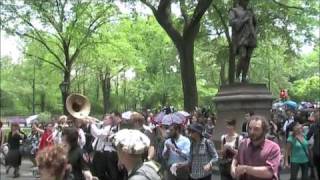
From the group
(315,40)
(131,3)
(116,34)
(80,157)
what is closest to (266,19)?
(315,40)

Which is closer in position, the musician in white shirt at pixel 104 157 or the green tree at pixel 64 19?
the musician in white shirt at pixel 104 157

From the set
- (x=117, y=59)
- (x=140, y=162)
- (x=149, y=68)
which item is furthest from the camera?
(x=149, y=68)

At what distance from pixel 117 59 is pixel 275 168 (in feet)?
146

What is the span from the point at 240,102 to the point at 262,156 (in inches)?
432

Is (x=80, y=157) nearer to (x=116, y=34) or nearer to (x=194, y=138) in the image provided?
(x=194, y=138)

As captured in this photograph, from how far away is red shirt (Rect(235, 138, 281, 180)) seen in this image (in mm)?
5957

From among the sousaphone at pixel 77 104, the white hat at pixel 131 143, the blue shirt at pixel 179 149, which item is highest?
the sousaphone at pixel 77 104

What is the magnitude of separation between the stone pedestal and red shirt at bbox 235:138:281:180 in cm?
1047

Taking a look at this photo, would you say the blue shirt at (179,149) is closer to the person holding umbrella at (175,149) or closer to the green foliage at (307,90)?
the person holding umbrella at (175,149)

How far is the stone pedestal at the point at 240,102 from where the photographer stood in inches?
663

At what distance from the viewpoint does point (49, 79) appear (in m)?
62.5

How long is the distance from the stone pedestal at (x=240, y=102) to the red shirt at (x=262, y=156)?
10468mm

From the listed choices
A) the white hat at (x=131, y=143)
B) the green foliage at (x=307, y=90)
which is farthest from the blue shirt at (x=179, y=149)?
the green foliage at (x=307, y=90)

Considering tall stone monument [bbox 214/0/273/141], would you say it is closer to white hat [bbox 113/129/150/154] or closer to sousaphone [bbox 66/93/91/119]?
sousaphone [bbox 66/93/91/119]
